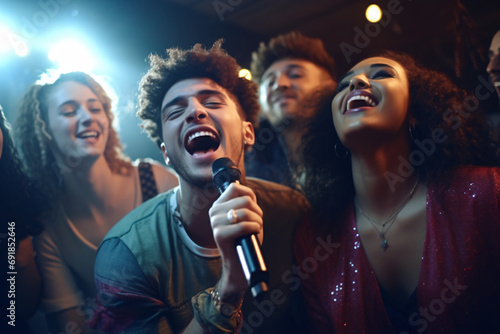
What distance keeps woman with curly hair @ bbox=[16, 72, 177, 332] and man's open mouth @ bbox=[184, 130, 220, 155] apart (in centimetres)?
36

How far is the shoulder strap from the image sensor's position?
55.3 inches

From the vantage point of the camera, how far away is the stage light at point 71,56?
53.6 inches

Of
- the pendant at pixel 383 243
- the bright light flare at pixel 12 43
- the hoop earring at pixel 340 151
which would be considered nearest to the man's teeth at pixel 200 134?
the hoop earring at pixel 340 151

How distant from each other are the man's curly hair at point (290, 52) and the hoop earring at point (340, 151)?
252 millimetres

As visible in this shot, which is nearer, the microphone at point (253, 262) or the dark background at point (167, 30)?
the microphone at point (253, 262)

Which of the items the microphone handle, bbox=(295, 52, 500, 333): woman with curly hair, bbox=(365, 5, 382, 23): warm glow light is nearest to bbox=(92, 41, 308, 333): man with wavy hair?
bbox=(295, 52, 500, 333): woman with curly hair

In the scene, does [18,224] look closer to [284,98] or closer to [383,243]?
[284,98]

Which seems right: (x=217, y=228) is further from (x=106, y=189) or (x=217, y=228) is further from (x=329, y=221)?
(x=106, y=189)

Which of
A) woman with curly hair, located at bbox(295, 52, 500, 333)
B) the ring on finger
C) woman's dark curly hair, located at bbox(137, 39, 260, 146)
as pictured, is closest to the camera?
the ring on finger

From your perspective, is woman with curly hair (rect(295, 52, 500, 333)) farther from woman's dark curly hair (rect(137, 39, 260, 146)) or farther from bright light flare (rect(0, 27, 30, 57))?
bright light flare (rect(0, 27, 30, 57))

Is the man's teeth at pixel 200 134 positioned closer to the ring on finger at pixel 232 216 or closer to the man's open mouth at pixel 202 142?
the man's open mouth at pixel 202 142

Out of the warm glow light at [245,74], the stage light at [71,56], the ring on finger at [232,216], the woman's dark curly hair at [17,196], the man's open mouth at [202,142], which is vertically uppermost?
the stage light at [71,56]

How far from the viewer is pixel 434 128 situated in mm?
1199

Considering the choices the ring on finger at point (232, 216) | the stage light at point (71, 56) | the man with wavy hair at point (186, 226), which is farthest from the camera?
the stage light at point (71, 56)
